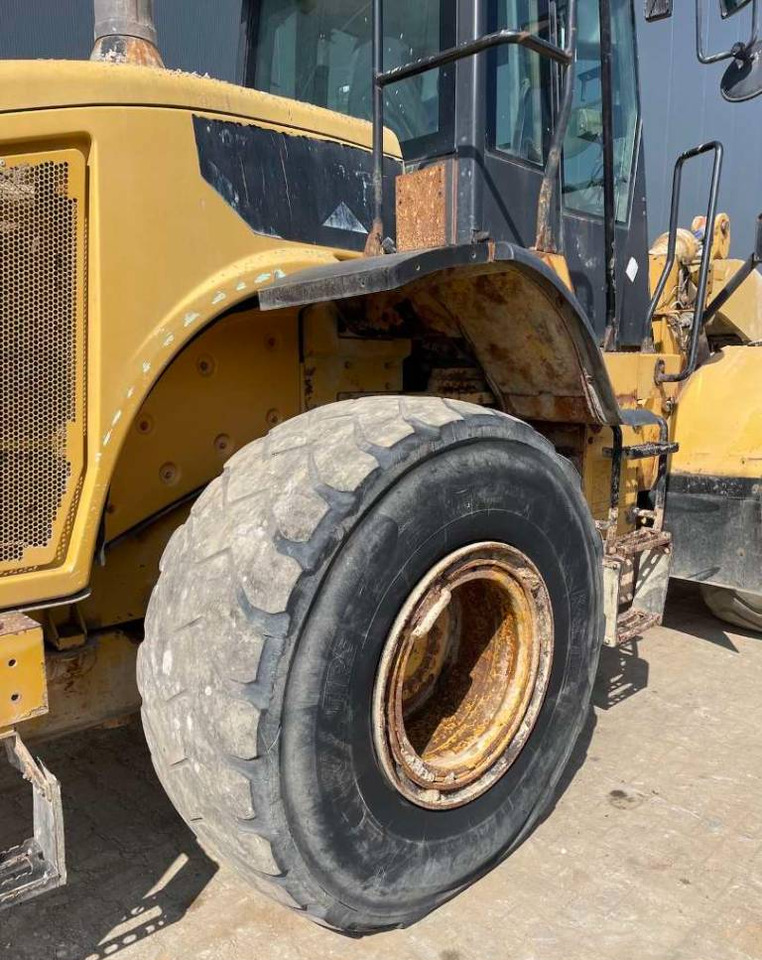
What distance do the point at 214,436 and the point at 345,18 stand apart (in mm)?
1742

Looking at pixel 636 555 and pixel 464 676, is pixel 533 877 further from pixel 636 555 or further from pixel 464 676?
pixel 636 555

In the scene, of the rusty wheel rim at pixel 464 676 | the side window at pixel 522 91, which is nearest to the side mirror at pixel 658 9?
the side window at pixel 522 91

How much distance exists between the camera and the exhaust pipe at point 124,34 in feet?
7.30

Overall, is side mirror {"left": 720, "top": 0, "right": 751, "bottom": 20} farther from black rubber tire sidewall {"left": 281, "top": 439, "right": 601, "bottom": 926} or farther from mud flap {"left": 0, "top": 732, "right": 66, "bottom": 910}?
mud flap {"left": 0, "top": 732, "right": 66, "bottom": 910}

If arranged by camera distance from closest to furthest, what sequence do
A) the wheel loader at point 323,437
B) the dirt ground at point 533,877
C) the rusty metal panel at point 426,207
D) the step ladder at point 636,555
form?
the wheel loader at point 323,437, the dirt ground at point 533,877, the rusty metal panel at point 426,207, the step ladder at point 636,555

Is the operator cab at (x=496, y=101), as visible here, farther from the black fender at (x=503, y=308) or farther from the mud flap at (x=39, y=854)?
the mud flap at (x=39, y=854)

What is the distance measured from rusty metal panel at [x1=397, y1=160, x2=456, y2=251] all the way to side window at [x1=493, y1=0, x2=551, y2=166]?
253 mm

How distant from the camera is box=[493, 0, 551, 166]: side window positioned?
2758 mm

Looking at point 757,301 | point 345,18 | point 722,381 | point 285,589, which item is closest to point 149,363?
point 285,589

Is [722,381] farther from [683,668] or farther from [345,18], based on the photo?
[345,18]

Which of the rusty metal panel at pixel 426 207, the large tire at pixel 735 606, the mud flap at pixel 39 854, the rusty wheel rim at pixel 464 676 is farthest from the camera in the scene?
the large tire at pixel 735 606

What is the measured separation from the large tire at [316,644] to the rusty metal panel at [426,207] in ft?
2.29

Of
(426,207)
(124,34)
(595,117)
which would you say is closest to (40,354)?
(124,34)

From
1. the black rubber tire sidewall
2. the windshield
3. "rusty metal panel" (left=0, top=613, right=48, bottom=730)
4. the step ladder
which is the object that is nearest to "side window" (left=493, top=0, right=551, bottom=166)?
the windshield
